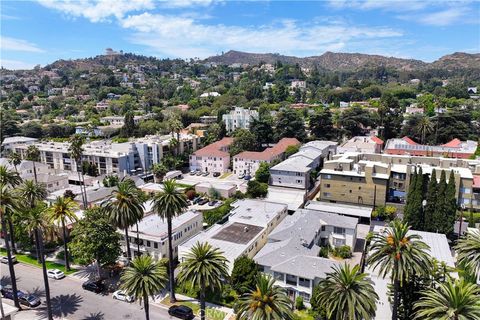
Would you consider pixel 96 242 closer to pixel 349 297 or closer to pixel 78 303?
pixel 78 303

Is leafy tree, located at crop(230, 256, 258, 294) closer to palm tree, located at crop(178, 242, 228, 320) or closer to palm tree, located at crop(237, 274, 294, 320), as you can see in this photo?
palm tree, located at crop(178, 242, 228, 320)

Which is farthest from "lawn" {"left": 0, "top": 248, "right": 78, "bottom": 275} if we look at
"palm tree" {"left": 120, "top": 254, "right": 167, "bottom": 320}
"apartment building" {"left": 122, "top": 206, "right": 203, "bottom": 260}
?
"palm tree" {"left": 120, "top": 254, "right": 167, "bottom": 320}

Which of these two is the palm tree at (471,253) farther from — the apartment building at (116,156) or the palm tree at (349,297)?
the apartment building at (116,156)

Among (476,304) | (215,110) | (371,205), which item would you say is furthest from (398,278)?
(215,110)

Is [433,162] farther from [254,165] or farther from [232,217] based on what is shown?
[232,217]

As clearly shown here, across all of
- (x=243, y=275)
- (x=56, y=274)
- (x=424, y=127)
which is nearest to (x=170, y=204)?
(x=243, y=275)
